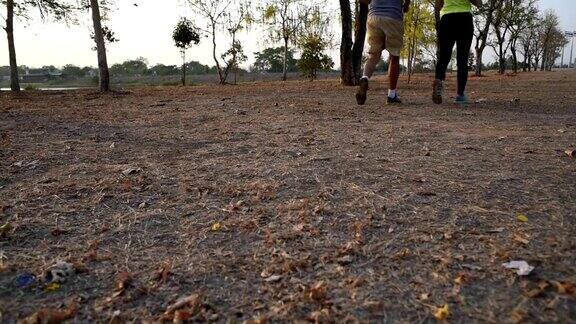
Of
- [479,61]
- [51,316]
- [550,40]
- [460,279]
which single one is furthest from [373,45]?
[550,40]

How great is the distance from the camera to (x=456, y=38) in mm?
5418

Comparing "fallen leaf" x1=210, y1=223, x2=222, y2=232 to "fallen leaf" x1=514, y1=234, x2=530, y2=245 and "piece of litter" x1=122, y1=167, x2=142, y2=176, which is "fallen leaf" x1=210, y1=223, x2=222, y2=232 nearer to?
"piece of litter" x1=122, y1=167, x2=142, y2=176

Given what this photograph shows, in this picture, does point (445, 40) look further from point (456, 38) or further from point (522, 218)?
point (522, 218)

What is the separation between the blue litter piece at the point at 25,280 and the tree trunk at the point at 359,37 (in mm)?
11020

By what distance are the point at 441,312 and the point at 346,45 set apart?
11209 mm

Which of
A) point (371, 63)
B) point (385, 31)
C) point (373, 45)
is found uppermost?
point (385, 31)

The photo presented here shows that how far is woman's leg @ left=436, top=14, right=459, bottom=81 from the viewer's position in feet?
17.6

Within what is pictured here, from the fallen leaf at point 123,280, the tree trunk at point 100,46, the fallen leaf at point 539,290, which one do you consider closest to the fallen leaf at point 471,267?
the fallen leaf at point 539,290

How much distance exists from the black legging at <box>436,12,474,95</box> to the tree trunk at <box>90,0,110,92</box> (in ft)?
30.6

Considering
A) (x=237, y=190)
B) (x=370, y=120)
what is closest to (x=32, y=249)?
(x=237, y=190)

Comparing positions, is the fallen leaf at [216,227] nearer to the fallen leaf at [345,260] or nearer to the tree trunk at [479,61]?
the fallen leaf at [345,260]

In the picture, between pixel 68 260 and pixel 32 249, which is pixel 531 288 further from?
pixel 32 249

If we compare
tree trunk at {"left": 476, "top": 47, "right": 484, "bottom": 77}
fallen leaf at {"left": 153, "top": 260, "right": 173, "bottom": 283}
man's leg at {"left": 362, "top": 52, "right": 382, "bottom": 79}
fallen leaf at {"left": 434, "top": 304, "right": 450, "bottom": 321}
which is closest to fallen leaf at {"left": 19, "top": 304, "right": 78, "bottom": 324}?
fallen leaf at {"left": 153, "top": 260, "right": 173, "bottom": 283}

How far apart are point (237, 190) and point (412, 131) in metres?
2.02
